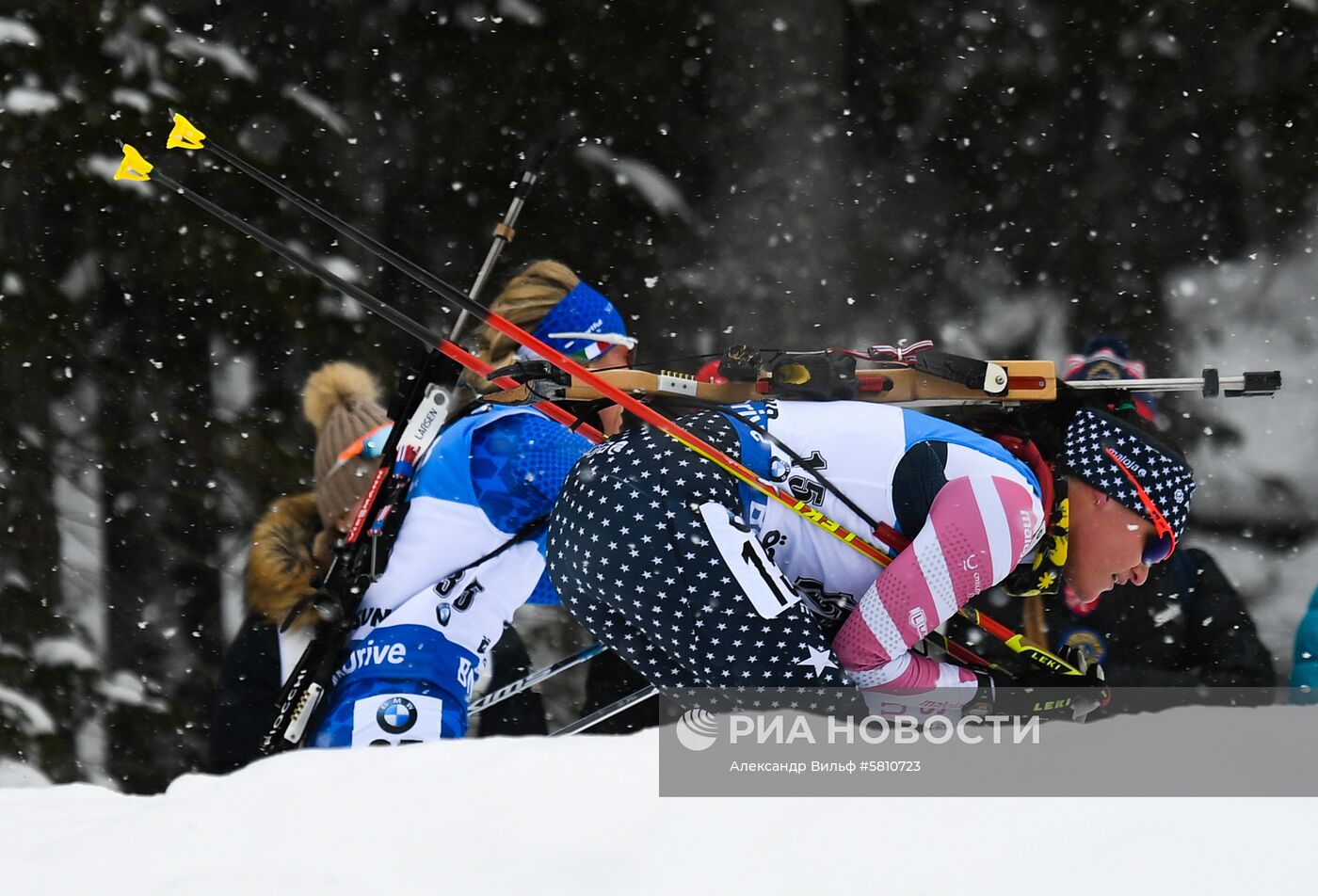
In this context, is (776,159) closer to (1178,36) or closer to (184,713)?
(1178,36)

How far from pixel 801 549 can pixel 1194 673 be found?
2134 mm

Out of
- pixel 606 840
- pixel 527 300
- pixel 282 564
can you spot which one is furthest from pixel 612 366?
pixel 606 840

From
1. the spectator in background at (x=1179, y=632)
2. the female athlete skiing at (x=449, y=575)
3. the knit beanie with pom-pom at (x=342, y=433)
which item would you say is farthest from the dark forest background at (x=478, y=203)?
the female athlete skiing at (x=449, y=575)

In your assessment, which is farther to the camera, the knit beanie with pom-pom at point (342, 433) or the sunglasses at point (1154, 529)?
the knit beanie with pom-pom at point (342, 433)

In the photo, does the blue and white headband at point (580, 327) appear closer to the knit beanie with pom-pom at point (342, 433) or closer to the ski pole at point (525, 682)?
the knit beanie with pom-pom at point (342, 433)

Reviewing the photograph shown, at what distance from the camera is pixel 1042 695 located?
2.28 metres

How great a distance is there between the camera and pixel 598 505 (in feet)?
6.48

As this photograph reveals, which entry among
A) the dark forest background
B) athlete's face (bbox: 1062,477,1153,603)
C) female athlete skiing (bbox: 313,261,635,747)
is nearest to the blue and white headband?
female athlete skiing (bbox: 313,261,635,747)

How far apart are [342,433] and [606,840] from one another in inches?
58.9

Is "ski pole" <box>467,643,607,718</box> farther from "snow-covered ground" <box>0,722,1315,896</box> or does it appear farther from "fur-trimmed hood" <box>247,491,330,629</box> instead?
"snow-covered ground" <box>0,722,1315,896</box>

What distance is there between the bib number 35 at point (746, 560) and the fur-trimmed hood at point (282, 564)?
3.60 feet

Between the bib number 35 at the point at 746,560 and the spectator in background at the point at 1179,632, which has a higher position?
the spectator in background at the point at 1179,632

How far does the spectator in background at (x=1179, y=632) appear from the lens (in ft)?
11.2

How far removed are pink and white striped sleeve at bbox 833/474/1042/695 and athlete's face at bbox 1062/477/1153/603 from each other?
0.22m
